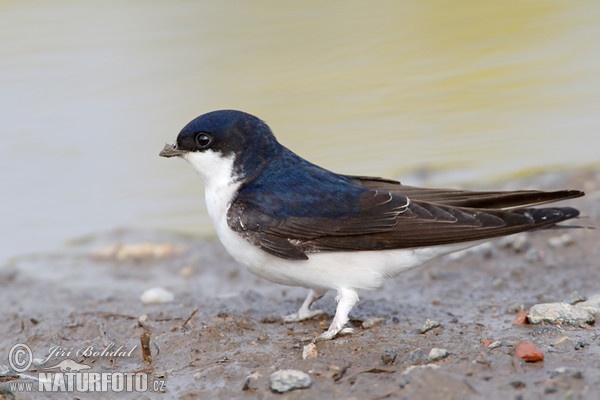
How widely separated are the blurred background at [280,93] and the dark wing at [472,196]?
3.12 metres

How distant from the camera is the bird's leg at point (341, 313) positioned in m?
4.62

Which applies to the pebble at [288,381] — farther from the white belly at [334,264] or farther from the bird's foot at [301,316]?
the bird's foot at [301,316]

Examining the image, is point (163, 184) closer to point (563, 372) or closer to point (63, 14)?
point (63, 14)

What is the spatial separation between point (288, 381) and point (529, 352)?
0.98 metres

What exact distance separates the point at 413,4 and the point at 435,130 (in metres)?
2.95

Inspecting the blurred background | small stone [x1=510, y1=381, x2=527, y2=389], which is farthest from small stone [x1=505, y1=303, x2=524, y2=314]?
the blurred background

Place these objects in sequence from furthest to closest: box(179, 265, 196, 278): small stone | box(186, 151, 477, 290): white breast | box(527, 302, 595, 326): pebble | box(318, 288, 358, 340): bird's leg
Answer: box(179, 265, 196, 278): small stone → box(186, 151, 477, 290): white breast → box(318, 288, 358, 340): bird's leg → box(527, 302, 595, 326): pebble

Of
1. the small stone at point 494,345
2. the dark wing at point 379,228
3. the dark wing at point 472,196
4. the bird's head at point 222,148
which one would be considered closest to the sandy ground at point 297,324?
the small stone at point 494,345

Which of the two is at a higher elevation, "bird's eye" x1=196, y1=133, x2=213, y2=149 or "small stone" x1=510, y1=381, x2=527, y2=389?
"bird's eye" x1=196, y1=133, x2=213, y2=149

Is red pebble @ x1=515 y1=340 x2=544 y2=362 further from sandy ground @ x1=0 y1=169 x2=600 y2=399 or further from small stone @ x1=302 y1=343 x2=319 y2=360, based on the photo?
small stone @ x1=302 y1=343 x2=319 y2=360

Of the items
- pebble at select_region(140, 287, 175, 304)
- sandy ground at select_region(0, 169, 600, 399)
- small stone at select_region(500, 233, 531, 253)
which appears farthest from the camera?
small stone at select_region(500, 233, 531, 253)

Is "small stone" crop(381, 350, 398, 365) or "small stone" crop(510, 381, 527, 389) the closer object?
"small stone" crop(510, 381, 527, 389)

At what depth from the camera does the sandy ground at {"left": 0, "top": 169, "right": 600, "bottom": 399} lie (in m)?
3.82

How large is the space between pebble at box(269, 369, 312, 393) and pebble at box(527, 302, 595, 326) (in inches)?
51.0
